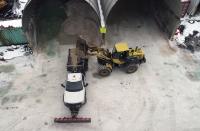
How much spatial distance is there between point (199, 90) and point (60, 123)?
807 centimetres

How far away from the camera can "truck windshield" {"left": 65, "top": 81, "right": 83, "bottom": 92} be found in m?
15.2

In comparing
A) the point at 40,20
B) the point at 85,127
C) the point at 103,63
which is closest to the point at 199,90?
the point at 103,63

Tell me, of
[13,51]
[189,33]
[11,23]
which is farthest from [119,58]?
[11,23]

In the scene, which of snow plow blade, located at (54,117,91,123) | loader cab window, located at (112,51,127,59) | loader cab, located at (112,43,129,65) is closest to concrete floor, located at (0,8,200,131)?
snow plow blade, located at (54,117,91,123)

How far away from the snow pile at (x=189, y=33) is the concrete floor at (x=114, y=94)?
766 millimetres

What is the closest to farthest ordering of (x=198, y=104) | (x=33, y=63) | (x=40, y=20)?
1. (x=198, y=104)
2. (x=33, y=63)
3. (x=40, y=20)

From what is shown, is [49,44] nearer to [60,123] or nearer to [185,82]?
[60,123]

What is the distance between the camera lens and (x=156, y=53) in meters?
18.9

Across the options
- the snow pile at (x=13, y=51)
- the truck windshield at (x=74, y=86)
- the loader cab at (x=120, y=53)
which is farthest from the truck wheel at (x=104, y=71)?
the snow pile at (x=13, y=51)

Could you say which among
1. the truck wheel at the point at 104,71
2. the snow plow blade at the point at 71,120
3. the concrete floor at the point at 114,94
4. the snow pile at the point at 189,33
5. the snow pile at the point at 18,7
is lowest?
the snow plow blade at the point at 71,120

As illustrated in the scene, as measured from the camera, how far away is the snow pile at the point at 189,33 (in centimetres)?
1936

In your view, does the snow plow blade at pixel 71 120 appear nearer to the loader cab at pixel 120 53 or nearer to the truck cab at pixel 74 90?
the truck cab at pixel 74 90

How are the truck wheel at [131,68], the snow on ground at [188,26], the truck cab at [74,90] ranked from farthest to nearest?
the snow on ground at [188,26], the truck wheel at [131,68], the truck cab at [74,90]

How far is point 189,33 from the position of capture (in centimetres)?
2011
